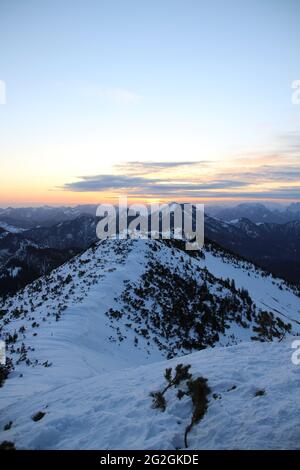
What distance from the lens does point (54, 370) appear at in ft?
49.9

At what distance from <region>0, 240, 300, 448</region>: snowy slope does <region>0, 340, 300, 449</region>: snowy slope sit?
46 millimetres

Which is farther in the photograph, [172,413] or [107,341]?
[107,341]

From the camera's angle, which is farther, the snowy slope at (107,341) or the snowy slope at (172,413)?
the snowy slope at (107,341)

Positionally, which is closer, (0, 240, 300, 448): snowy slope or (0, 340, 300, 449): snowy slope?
(0, 340, 300, 449): snowy slope

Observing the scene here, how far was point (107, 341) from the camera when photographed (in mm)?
23656

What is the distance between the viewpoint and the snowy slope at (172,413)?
7.02m

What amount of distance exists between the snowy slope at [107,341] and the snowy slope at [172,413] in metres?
0.05

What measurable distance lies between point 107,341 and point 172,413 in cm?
1607

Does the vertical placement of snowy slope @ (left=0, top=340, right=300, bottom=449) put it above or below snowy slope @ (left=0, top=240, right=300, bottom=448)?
above

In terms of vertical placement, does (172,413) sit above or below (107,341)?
above

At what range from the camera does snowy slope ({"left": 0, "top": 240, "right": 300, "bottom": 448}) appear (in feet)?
27.9

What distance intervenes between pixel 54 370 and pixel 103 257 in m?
33.0
